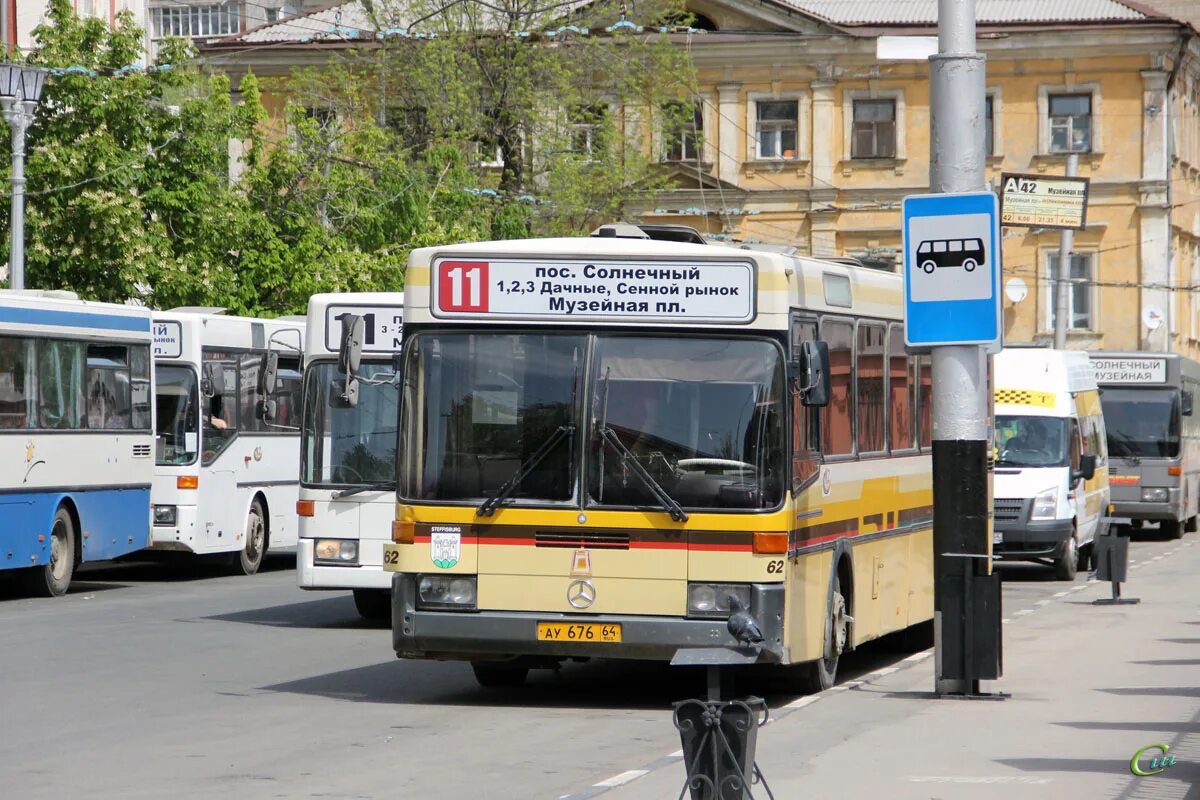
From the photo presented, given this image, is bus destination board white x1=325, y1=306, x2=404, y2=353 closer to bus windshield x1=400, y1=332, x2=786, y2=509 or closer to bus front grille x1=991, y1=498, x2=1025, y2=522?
bus windshield x1=400, y1=332, x2=786, y2=509

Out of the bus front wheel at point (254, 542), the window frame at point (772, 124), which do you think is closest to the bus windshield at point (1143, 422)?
the bus front wheel at point (254, 542)

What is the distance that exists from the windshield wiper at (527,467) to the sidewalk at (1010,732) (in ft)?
6.56

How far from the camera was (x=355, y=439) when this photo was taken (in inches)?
717

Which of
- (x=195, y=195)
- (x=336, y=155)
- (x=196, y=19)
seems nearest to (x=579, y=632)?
(x=195, y=195)

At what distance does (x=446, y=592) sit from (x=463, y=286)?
71.5 inches

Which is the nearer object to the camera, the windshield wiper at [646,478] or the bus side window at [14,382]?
the windshield wiper at [646,478]

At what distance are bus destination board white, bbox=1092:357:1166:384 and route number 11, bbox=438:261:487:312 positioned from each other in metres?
29.5

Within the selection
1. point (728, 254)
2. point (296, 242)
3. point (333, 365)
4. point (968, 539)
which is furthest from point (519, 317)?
point (296, 242)

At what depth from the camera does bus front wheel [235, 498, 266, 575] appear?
2628 cm

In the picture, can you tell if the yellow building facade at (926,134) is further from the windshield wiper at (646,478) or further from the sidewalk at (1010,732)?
the windshield wiper at (646,478)

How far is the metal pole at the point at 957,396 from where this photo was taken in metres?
13.5

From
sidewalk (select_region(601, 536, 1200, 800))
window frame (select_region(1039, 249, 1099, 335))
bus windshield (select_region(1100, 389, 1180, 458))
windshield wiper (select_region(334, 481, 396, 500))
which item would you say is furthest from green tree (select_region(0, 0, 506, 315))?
window frame (select_region(1039, 249, 1099, 335))

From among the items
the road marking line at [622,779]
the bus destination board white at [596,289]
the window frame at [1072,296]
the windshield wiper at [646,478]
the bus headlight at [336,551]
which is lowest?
the road marking line at [622,779]

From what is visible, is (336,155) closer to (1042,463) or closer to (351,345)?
(1042,463)
